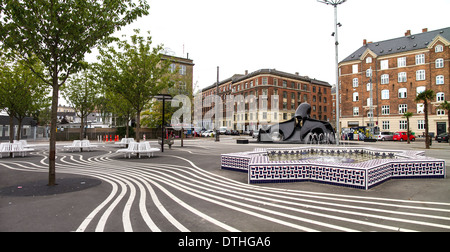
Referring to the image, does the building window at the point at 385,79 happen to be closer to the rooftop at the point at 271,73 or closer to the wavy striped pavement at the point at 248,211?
the rooftop at the point at 271,73

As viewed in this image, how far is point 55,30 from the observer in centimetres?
682

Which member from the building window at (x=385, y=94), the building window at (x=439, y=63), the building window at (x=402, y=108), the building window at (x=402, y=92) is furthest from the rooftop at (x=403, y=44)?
the building window at (x=402, y=108)

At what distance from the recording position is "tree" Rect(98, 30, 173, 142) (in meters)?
14.2

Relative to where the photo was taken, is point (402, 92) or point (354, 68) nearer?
point (402, 92)

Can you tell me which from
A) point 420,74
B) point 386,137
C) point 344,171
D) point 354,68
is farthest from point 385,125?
point 344,171

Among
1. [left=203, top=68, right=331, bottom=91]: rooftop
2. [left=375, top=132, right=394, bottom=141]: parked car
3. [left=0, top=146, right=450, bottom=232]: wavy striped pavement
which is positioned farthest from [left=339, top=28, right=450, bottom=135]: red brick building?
[left=0, top=146, right=450, bottom=232]: wavy striped pavement

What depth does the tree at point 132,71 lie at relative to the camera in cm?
1421

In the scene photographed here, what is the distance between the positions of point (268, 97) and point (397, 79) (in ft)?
92.6

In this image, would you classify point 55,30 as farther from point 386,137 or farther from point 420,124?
point 420,124

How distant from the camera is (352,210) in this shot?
187 inches

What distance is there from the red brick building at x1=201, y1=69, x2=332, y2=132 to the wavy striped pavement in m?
57.8
